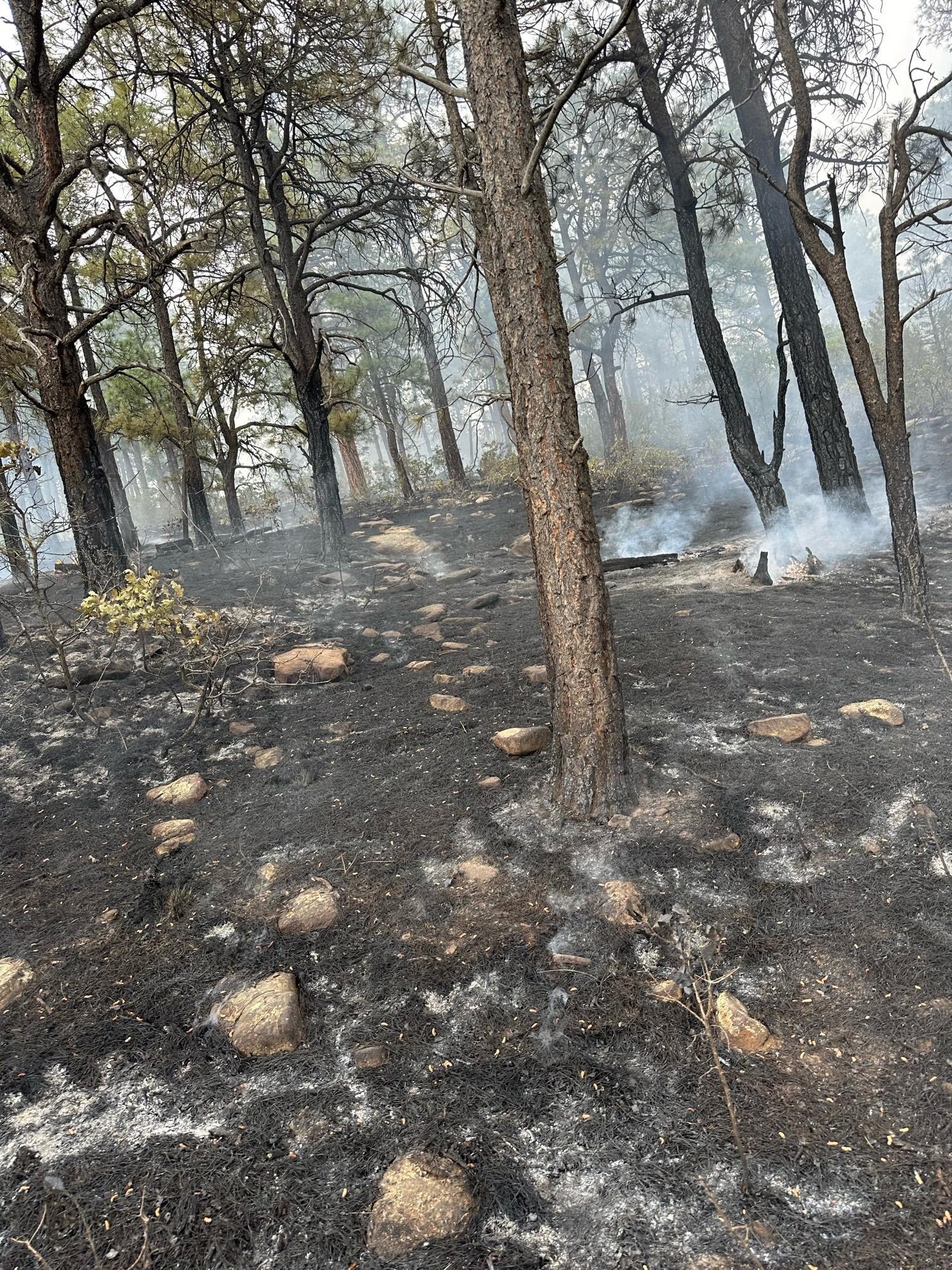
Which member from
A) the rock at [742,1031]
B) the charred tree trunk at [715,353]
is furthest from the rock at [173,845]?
the charred tree trunk at [715,353]

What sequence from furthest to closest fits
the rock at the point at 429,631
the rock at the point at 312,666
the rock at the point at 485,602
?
the rock at the point at 485,602
the rock at the point at 429,631
the rock at the point at 312,666

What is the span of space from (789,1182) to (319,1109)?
1.32 m

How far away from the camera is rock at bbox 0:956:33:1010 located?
9.45ft

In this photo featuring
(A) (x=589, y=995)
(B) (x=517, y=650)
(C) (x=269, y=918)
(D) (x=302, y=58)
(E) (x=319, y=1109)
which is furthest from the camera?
(D) (x=302, y=58)

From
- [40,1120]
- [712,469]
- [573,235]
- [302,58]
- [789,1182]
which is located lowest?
[789,1182]

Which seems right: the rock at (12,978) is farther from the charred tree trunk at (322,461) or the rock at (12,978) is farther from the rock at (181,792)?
the charred tree trunk at (322,461)

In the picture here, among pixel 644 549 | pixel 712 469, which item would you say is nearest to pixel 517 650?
pixel 644 549

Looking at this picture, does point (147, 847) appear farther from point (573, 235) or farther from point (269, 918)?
point (573, 235)

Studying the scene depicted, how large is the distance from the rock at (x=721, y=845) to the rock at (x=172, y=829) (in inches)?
106

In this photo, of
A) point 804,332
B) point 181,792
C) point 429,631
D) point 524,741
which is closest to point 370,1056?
point 524,741

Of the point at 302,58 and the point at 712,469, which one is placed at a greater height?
the point at 302,58

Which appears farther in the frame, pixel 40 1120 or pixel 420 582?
pixel 420 582

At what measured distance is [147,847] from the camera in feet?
12.8

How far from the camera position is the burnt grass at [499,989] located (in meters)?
1.82
